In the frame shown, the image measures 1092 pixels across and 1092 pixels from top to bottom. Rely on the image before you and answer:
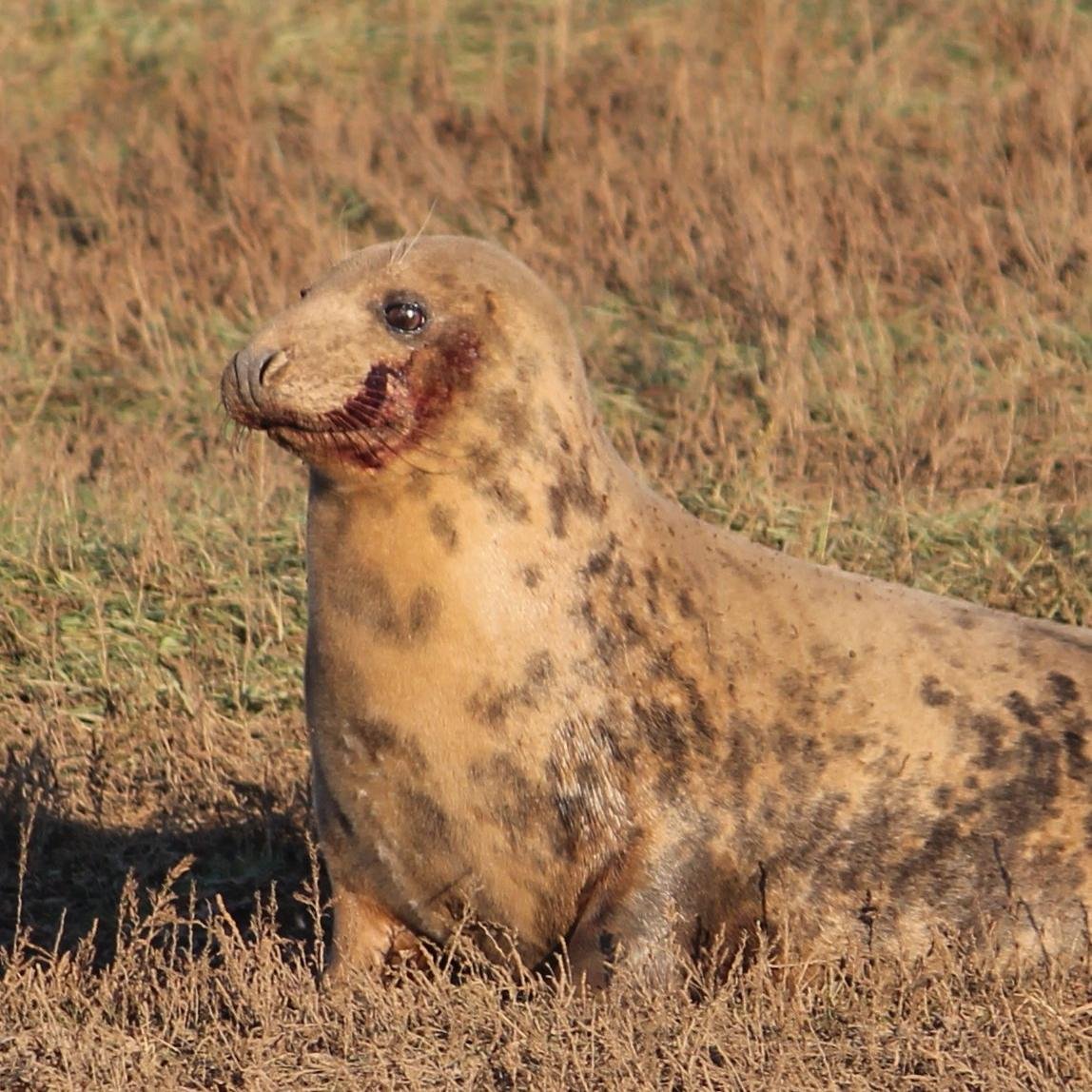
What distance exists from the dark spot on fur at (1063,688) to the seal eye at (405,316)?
1447 mm

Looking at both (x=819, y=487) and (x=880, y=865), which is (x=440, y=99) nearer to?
(x=819, y=487)

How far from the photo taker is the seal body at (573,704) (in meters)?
4.51

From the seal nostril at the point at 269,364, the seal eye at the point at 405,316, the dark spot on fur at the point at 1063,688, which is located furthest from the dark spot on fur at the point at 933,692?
the seal nostril at the point at 269,364

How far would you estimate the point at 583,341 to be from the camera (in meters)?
9.17

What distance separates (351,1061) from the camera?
166 inches

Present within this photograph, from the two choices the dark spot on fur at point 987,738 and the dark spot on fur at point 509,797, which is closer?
the dark spot on fur at point 509,797

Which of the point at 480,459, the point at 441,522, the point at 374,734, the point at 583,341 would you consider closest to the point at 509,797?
the point at 374,734

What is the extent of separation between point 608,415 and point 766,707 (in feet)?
13.3

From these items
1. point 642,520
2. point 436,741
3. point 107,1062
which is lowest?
point 107,1062

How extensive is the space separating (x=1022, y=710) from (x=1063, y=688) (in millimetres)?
122

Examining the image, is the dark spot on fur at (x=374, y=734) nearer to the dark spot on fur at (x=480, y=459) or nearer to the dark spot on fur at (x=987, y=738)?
the dark spot on fur at (x=480, y=459)

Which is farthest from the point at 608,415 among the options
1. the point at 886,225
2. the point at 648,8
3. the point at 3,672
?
the point at 648,8

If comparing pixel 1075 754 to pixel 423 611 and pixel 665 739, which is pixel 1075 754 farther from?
pixel 423 611

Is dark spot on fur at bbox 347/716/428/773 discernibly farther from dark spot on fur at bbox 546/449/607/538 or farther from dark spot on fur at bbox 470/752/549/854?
dark spot on fur at bbox 546/449/607/538
